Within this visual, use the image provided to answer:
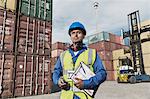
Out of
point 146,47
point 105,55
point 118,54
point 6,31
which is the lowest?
point 105,55

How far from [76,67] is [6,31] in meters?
8.78

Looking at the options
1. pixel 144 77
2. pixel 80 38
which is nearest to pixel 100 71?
pixel 80 38

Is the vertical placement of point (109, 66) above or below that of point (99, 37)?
below

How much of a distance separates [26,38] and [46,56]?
5.79ft

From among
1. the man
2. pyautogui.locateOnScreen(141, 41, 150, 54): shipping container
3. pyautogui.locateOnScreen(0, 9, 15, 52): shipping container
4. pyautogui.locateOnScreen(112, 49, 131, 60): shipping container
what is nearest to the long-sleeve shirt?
the man

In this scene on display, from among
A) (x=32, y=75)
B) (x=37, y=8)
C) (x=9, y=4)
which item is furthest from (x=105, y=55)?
(x=9, y=4)

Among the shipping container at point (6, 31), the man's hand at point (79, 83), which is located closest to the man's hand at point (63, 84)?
the man's hand at point (79, 83)

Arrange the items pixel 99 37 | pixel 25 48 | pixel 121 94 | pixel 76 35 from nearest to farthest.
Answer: pixel 76 35
pixel 25 48
pixel 121 94
pixel 99 37

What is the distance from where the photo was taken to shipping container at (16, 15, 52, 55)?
9869 millimetres

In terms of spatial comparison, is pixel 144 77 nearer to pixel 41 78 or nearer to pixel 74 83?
pixel 41 78

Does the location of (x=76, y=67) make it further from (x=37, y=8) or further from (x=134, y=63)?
(x=134, y=63)

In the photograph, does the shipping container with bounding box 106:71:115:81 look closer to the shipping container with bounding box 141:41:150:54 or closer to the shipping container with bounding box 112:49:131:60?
the shipping container with bounding box 112:49:131:60

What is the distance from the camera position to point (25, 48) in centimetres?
991

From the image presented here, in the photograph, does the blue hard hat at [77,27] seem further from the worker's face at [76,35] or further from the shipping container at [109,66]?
the shipping container at [109,66]
